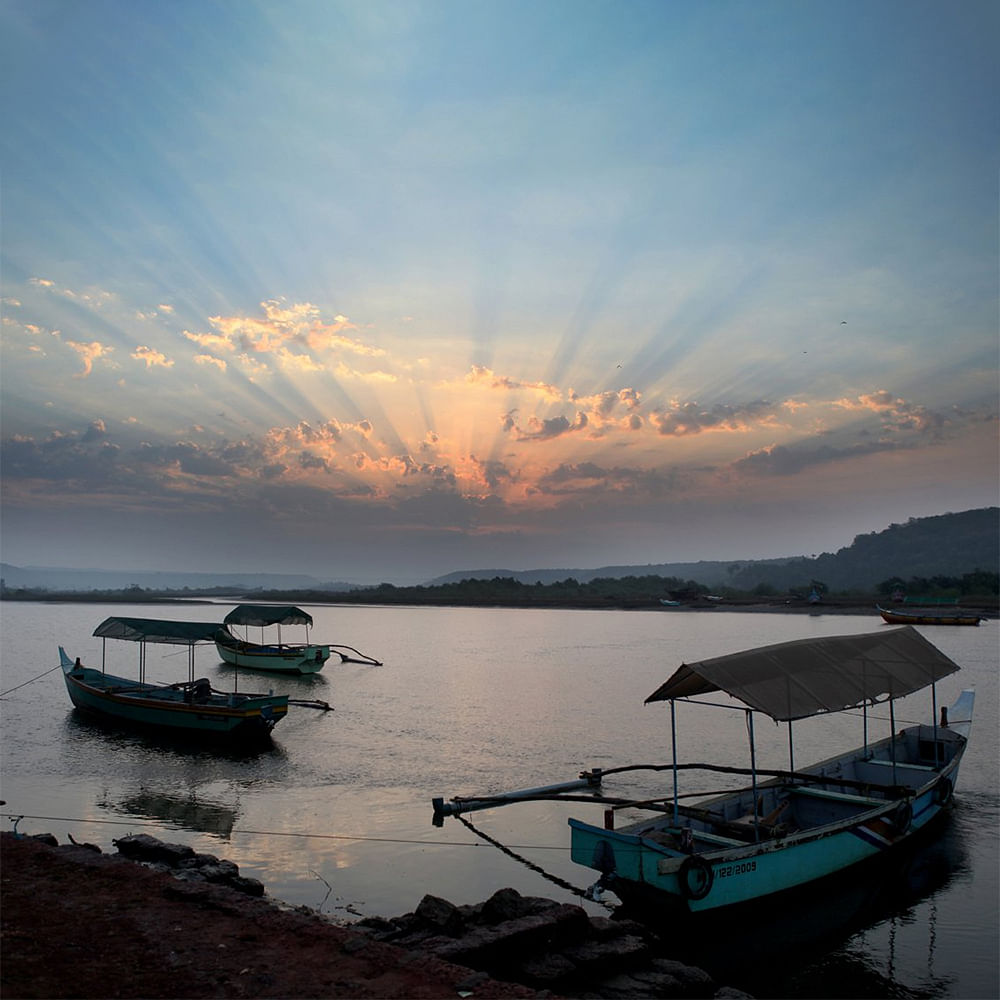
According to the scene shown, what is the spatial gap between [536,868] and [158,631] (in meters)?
20.6

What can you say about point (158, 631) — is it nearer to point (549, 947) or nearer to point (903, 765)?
point (549, 947)

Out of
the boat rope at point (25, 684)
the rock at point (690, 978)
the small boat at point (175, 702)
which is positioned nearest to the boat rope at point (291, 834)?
the rock at point (690, 978)

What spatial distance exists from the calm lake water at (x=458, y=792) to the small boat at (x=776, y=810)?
758 mm

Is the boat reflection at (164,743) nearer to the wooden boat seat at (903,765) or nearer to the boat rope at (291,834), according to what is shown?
the boat rope at (291,834)

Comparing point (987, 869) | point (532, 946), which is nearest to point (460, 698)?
point (987, 869)

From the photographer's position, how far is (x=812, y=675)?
1383 centimetres

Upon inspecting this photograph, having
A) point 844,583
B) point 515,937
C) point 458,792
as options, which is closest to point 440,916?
point 515,937

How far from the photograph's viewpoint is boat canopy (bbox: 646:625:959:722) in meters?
12.5

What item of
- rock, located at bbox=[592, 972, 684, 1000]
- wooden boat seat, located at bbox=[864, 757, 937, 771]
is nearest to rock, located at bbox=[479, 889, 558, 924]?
rock, located at bbox=[592, 972, 684, 1000]

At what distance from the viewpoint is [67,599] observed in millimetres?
190000

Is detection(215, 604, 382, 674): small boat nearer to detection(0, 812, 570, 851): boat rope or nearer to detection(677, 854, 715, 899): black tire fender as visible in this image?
detection(0, 812, 570, 851): boat rope

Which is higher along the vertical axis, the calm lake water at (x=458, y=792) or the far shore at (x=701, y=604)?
the calm lake water at (x=458, y=792)

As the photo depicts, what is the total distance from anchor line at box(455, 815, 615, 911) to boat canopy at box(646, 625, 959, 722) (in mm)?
3383

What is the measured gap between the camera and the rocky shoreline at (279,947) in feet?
25.5
